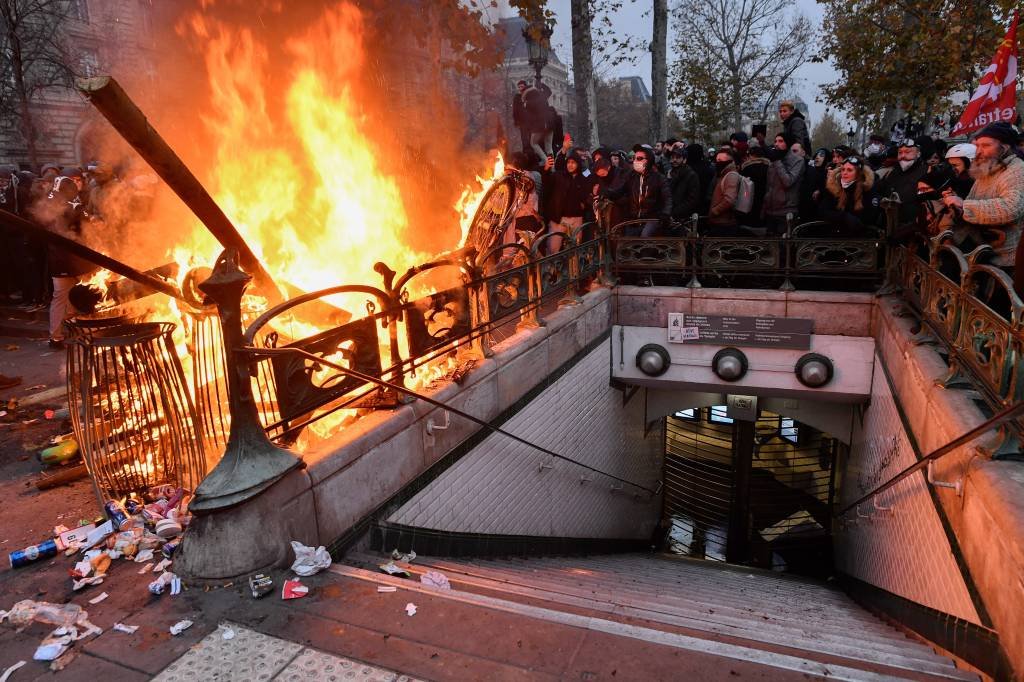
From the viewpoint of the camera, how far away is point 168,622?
3322mm

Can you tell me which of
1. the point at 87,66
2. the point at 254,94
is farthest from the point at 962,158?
the point at 87,66

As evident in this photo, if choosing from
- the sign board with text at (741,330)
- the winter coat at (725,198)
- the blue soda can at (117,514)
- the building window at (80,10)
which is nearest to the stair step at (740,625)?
the blue soda can at (117,514)

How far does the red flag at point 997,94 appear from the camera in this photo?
9.17 m

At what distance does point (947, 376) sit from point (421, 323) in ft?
13.3

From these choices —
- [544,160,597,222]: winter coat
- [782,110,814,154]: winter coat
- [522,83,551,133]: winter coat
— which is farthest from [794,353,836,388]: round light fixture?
[522,83,551,133]: winter coat

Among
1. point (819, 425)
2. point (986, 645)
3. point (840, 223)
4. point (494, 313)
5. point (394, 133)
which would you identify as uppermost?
point (394, 133)

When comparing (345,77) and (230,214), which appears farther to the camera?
(345,77)

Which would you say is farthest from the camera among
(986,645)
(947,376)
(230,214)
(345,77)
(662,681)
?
(345,77)

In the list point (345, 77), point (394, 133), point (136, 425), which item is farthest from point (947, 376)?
point (394, 133)

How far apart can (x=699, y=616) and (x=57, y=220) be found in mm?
11507

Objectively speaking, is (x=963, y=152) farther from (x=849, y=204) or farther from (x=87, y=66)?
(x=87, y=66)

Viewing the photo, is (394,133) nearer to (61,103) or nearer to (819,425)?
(819,425)

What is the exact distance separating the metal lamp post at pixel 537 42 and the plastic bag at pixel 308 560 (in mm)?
12914

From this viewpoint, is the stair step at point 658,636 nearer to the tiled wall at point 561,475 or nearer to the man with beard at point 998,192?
the tiled wall at point 561,475
